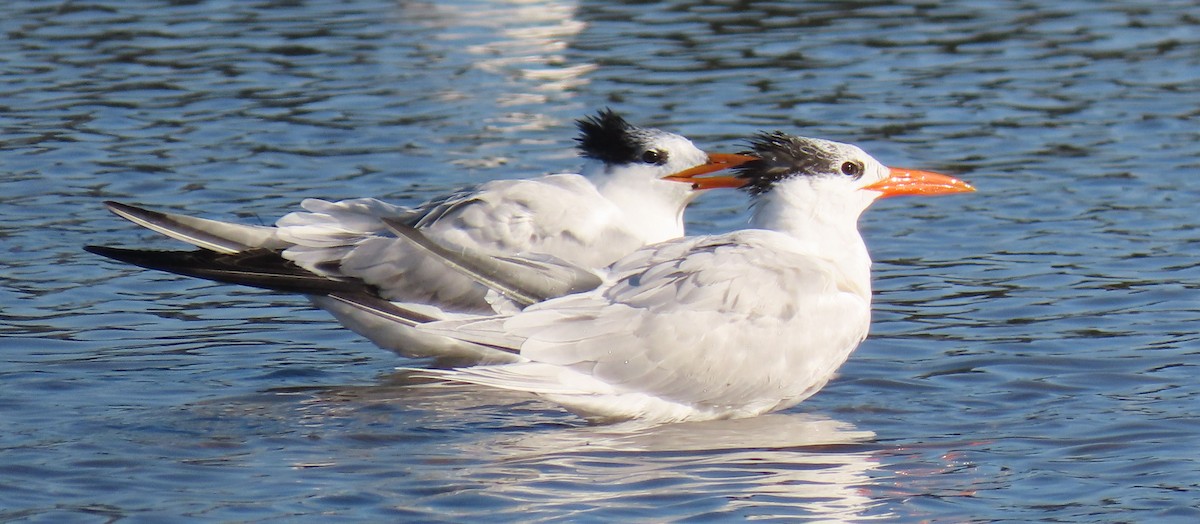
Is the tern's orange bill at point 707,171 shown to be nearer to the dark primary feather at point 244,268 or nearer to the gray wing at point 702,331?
the gray wing at point 702,331

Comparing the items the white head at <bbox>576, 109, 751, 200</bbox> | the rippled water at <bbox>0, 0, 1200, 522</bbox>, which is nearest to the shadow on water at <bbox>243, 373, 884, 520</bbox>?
the rippled water at <bbox>0, 0, 1200, 522</bbox>

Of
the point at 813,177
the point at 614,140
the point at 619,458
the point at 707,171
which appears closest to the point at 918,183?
the point at 813,177

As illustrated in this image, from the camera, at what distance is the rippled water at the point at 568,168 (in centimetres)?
557

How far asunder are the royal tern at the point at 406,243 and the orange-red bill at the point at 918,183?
1.99 ft

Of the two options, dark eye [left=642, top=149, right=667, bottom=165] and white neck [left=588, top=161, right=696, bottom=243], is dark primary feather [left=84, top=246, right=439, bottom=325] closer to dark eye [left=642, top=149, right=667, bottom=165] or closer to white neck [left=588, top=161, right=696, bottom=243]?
white neck [left=588, top=161, right=696, bottom=243]

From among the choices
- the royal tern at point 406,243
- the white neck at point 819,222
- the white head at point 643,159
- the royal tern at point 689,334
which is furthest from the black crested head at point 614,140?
the royal tern at point 689,334

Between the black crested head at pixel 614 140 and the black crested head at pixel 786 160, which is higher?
the black crested head at pixel 786 160

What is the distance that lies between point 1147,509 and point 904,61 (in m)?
7.39

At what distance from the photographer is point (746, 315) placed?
6.05m

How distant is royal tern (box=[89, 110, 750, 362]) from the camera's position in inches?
258

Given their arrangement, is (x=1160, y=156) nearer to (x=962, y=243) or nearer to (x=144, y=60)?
(x=962, y=243)

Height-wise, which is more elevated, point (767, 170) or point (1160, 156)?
point (767, 170)

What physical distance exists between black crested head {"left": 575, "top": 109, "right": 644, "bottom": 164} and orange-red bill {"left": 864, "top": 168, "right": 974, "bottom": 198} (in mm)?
1034

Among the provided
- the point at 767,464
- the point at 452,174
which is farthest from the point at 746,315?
the point at 452,174
